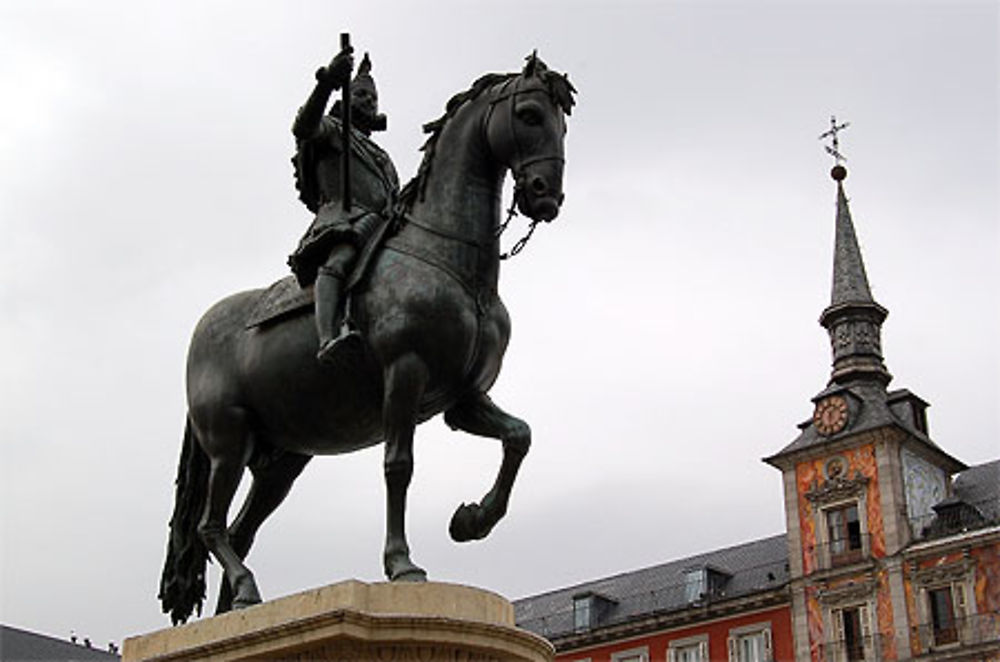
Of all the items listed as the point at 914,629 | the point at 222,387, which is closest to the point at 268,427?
the point at 222,387

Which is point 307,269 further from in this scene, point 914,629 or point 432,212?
point 914,629

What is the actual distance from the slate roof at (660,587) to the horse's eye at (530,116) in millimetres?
47226

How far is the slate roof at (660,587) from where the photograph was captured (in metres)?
56.9

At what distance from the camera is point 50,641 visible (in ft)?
184

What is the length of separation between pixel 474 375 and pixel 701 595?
49.0m

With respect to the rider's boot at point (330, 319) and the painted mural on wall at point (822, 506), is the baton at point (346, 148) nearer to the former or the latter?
the rider's boot at point (330, 319)

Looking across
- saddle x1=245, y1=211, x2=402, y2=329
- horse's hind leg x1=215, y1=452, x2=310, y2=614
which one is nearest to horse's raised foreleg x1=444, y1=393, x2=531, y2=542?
saddle x1=245, y1=211, x2=402, y2=329

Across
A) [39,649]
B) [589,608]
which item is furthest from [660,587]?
[39,649]

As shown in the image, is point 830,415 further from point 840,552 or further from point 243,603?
point 243,603

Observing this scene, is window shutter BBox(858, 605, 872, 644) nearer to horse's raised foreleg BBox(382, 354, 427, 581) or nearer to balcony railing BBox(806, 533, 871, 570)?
balcony railing BBox(806, 533, 871, 570)

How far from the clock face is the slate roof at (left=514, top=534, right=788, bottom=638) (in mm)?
5306

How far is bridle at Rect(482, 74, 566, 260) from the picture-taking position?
352 inches

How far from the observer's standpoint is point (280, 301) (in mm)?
9625

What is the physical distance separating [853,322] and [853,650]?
1347cm
